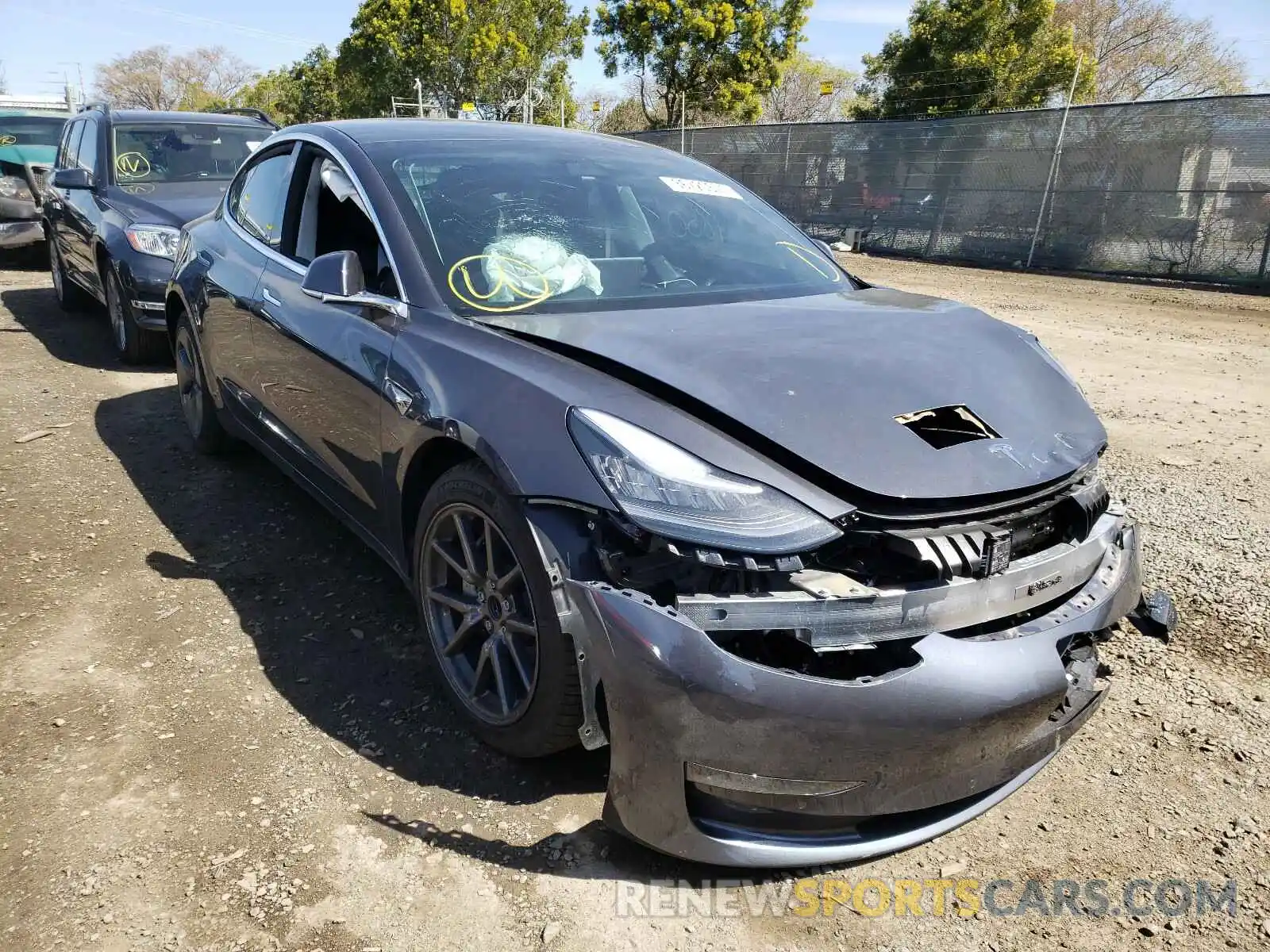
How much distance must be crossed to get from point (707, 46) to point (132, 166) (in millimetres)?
27815

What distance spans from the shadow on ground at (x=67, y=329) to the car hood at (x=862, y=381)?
5.71 meters

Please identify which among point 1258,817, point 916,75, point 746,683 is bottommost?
point 1258,817

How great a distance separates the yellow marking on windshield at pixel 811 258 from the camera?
11.2 feet

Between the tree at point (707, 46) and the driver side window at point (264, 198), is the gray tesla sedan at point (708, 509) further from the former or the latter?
the tree at point (707, 46)

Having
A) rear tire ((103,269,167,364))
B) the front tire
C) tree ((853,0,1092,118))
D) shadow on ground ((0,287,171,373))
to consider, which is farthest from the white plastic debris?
tree ((853,0,1092,118))

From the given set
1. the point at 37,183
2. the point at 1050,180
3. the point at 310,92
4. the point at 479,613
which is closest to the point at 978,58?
the point at 1050,180

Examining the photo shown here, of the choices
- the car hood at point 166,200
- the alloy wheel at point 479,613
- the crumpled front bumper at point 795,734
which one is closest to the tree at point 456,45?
the car hood at point 166,200

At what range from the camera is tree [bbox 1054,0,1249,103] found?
3806 centimetres

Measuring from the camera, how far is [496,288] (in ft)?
8.96

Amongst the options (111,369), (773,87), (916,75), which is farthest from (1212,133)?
(773,87)

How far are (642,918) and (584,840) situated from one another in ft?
0.91

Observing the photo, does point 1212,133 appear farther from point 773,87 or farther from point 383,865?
point 773,87

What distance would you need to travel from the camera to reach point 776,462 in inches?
79.1

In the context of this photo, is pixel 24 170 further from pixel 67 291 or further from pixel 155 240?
pixel 155 240
